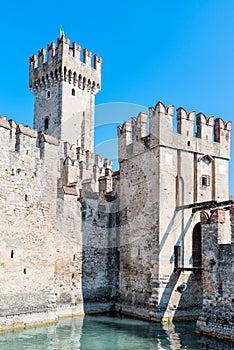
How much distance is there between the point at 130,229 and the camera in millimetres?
20531

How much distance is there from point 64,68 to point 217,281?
87.3ft

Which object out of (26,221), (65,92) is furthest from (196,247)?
(65,92)

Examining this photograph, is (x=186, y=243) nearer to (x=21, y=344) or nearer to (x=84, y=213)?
(x=84, y=213)

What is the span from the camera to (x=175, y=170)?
1898 centimetres

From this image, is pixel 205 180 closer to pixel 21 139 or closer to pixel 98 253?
pixel 98 253

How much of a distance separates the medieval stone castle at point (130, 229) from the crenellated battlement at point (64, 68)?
50.9 feet

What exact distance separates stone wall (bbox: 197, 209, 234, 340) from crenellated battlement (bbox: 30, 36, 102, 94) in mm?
24950

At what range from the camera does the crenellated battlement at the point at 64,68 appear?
36.8 metres

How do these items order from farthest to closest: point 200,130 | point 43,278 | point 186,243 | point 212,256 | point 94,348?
point 200,130 < point 186,243 < point 43,278 < point 212,256 < point 94,348

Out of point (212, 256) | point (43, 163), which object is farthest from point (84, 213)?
point (212, 256)

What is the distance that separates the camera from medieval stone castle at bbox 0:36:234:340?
50.6ft

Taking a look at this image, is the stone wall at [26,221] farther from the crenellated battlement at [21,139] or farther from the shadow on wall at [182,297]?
the shadow on wall at [182,297]

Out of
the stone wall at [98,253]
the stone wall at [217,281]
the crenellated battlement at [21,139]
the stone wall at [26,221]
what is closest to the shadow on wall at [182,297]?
the stone wall at [217,281]

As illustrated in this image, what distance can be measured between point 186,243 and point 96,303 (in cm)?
528
